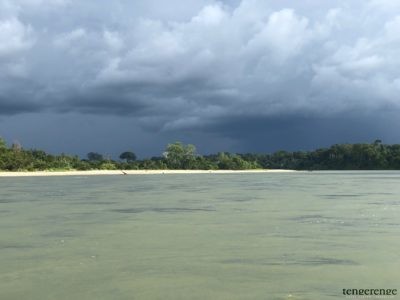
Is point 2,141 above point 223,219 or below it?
above

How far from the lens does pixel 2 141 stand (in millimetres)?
128000

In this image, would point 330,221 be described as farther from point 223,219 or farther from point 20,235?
point 20,235

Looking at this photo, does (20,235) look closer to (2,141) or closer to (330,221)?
(330,221)

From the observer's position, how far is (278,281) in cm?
1142

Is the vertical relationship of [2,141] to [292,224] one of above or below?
above

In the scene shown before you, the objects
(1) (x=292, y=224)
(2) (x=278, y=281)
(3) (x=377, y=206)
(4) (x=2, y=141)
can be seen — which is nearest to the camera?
(2) (x=278, y=281)

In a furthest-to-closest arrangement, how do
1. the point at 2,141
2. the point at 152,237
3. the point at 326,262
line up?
1. the point at 2,141
2. the point at 152,237
3. the point at 326,262

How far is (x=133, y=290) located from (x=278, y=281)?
3.08m

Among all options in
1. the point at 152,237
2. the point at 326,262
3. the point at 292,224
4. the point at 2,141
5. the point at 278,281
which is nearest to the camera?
the point at 278,281

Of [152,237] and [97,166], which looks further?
[97,166]

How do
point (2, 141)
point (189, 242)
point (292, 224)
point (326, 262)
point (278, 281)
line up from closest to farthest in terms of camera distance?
point (278, 281) < point (326, 262) < point (189, 242) < point (292, 224) < point (2, 141)

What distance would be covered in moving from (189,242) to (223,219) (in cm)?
723

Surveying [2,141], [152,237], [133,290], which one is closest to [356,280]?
[133,290]

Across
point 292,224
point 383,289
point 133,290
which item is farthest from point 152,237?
point 383,289
